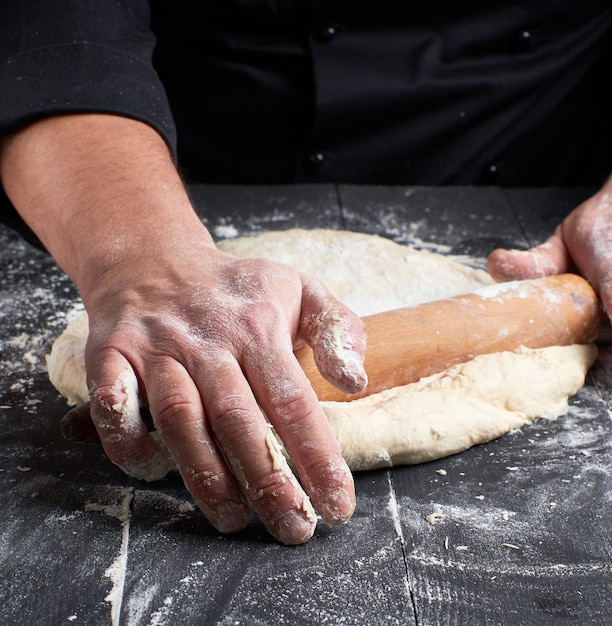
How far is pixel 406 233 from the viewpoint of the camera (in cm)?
226

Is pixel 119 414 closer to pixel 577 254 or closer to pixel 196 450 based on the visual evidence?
pixel 196 450

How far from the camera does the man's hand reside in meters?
1.16

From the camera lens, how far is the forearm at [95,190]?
1.44 metres

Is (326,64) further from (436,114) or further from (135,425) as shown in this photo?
(135,425)

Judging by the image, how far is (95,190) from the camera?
155cm

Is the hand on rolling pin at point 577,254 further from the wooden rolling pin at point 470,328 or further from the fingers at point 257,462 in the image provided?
the fingers at point 257,462

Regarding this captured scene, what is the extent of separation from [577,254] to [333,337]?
86 cm

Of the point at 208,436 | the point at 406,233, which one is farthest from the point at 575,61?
the point at 208,436

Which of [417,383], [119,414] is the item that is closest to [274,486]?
[119,414]

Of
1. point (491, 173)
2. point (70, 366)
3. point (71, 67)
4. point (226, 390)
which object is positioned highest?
point (71, 67)

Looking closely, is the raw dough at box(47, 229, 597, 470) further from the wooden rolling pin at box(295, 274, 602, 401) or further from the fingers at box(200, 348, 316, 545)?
the fingers at box(200, 348, 316, 545)

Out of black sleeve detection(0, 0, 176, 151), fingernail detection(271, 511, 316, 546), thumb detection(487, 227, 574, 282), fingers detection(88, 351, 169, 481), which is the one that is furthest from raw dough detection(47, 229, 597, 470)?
black sleeve detection(0, 0, 176, 151)

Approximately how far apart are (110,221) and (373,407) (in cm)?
63

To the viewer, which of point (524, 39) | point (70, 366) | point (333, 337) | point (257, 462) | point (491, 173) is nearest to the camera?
point (257, 462)
